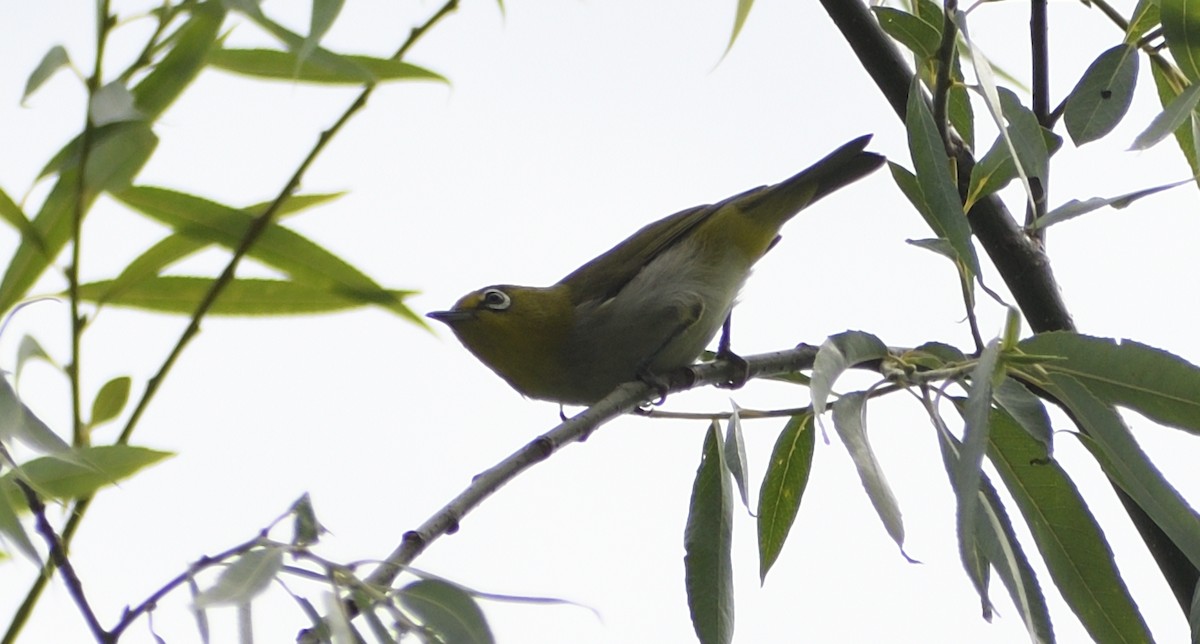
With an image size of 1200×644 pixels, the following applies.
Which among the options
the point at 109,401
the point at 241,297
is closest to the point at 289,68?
the point at 241,297

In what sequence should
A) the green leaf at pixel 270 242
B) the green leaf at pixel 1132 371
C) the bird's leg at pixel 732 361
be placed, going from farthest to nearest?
the bird's leg at pixel 732 361, the green leaf at pixel 1132 371, the green leaf at pixel 270 242

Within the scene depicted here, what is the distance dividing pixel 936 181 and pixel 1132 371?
1.51 feet

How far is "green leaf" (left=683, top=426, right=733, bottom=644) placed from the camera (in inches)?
90.0

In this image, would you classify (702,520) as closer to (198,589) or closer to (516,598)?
(516,598)

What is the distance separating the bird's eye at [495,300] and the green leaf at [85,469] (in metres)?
2.69

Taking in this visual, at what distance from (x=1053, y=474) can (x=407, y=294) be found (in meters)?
1.31

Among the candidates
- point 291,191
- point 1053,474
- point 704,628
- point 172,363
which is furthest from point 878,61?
point 172,363

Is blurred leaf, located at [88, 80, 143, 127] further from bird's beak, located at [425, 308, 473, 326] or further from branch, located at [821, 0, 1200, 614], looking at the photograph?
bird's beak, located at [425, 308, 473, 326]

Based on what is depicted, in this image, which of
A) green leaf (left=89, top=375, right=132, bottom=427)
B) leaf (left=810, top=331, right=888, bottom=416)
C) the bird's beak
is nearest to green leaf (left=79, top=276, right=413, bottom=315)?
green leaf (left=89, top=375, right=132, bottom=427)

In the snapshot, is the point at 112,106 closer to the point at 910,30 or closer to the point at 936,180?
the point at 936,180

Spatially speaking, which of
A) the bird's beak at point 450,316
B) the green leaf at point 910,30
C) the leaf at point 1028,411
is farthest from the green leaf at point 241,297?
the bird's beak at point 450,316

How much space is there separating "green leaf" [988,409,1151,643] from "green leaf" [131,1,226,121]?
5.03 ft

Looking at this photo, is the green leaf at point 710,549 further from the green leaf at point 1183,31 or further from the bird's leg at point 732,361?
the green leaf at point 1183,31

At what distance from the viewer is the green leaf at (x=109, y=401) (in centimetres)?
164
